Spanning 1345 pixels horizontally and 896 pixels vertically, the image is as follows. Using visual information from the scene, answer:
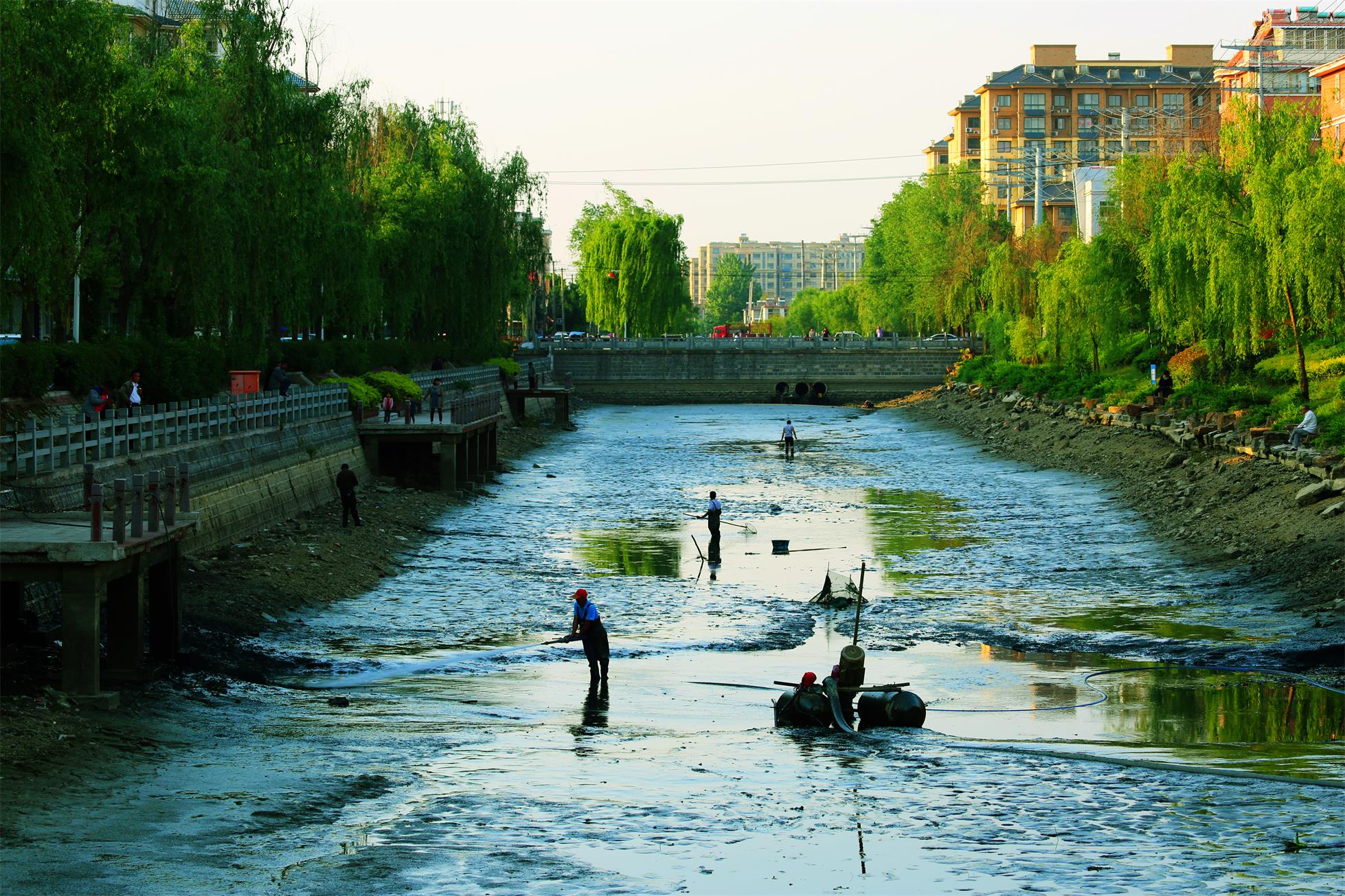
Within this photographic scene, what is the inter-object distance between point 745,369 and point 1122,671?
3190 inches

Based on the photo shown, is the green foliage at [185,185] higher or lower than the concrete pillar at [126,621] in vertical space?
higher

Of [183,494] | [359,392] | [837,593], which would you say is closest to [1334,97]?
[359,392]

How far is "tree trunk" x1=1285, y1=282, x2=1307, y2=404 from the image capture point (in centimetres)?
3994

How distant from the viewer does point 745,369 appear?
99750 mm

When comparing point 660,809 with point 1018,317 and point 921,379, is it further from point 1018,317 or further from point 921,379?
point 921,379

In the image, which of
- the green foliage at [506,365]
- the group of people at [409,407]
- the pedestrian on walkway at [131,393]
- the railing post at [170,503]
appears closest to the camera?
the railing post at [170,503]

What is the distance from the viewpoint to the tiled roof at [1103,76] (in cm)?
14012

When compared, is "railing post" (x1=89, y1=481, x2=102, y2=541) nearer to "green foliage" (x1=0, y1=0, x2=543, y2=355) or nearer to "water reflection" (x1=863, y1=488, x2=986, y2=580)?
"green foliage" (x1=0, y1=0, x2=543, y2=355)

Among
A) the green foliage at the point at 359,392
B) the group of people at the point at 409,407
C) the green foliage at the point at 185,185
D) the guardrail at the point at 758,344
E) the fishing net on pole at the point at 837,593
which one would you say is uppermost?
the green foliage at the point at 185,185

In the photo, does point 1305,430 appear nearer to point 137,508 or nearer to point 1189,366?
point 1189,366

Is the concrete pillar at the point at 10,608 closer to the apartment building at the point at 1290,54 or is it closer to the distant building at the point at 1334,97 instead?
the distant building at the point at 1334,97

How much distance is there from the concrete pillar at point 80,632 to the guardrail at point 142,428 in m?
5.91

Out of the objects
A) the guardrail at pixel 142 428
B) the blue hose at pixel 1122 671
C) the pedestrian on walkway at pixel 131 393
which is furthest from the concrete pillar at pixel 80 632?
the pedestrian on walkway at pixel 131 393

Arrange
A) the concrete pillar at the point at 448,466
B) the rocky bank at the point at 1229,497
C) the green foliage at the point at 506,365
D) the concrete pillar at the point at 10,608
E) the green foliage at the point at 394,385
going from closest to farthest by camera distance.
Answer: the concrete pillar at the point at 10,608
the rocky bank at the point at 1229,497
the concrete pillar at the point at 448,466
the green foliage at the point at 394,385
the green foliage at the point at 506,365
